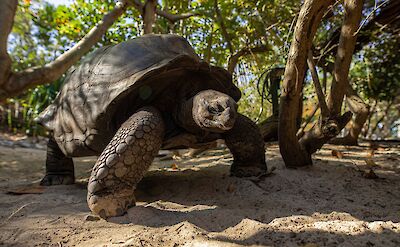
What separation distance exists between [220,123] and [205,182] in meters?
0.85

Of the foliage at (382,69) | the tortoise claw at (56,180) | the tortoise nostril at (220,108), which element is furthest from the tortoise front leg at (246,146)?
the foliage at (382,69)

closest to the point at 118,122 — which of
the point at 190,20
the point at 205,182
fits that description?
the point at 205,182

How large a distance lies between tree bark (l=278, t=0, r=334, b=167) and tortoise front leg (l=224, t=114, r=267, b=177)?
23 cm

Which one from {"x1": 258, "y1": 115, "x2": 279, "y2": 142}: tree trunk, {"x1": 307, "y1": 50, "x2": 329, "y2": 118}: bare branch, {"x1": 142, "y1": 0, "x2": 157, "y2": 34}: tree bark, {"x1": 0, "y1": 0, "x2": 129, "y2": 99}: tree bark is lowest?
{"x1": 258, "y1": 115, "x2": 279, "y2": 142}: tree trunk

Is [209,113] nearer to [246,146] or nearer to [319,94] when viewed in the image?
[246,146]

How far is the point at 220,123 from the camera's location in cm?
189

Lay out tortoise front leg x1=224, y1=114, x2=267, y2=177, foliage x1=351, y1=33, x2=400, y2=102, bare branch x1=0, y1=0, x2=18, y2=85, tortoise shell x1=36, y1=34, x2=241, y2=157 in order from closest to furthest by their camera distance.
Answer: tortoise shell x1=36, y1=34, x2=241, y2=157 < tortoise front leg x1=224, y1=114, x2=267, y2=177 < bare branch x1=0, y1=0, x2=18, y2=85 < foliage x1=351, y1=33, x2=400, y2=102

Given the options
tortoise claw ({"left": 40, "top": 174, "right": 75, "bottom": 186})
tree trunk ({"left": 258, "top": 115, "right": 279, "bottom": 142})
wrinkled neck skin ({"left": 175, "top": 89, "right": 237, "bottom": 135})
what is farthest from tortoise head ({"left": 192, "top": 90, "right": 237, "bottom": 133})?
tree trunk ({"left": 258, "top": 115, "right": 279, "bottom": 142})

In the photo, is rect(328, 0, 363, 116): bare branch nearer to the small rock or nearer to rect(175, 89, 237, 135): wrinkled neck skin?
rect(175, 89, 237, 135): wrinkled neck skin

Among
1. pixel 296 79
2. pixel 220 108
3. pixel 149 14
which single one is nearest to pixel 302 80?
pixel 296 79

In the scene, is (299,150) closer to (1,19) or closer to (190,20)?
(1,19)

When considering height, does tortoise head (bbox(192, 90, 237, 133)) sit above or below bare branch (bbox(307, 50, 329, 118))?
below

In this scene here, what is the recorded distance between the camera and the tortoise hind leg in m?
3.00

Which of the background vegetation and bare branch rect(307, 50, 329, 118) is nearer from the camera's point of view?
bare branch rect(307, 50, 329, 118)
